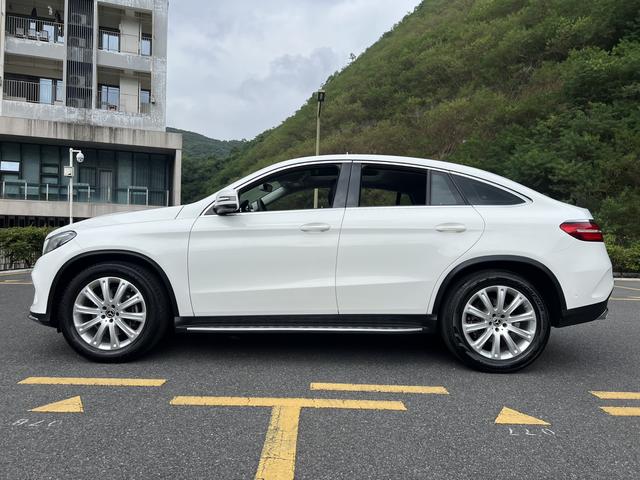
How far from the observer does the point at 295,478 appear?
2156 millimetres

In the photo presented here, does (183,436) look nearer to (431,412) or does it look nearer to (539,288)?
(431,412)

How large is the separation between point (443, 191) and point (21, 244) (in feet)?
40.8

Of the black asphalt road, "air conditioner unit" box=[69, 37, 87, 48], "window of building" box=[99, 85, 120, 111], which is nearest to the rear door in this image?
the black asphalt road

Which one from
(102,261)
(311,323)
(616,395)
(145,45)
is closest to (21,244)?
(102,261)

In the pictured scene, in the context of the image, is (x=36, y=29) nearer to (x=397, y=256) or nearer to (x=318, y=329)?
(x=318, y=329)

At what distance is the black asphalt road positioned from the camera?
2.28m

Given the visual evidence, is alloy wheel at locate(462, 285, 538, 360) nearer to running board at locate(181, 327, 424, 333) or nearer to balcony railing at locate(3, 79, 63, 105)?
running board at locate(181, 327, 424, 333)

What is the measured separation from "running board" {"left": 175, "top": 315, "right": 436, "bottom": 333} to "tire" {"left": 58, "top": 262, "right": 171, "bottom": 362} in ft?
0.78

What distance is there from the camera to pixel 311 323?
12.3 ft

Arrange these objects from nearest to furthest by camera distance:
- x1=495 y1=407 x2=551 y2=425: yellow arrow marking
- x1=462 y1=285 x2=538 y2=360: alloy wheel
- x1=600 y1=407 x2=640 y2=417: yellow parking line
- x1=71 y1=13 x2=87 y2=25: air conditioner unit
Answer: x1=495 y1=407 x2=551 y2=425: yellow arrow marking, x1=600 y1=407 x2=640 y2=417: yellow parking line, x1=462 y1=285 x2=538 y2=360: alloy wheel, x1=71 y1=13 x2=87 y2=25: air conditioner unit

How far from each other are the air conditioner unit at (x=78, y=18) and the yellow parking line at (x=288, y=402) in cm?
2898

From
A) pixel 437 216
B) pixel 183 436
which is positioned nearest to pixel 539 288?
pixel 437 216

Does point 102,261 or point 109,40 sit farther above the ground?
point 109,40

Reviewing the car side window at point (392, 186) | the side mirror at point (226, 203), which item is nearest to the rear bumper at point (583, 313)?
the car side window at point (392, 186)
